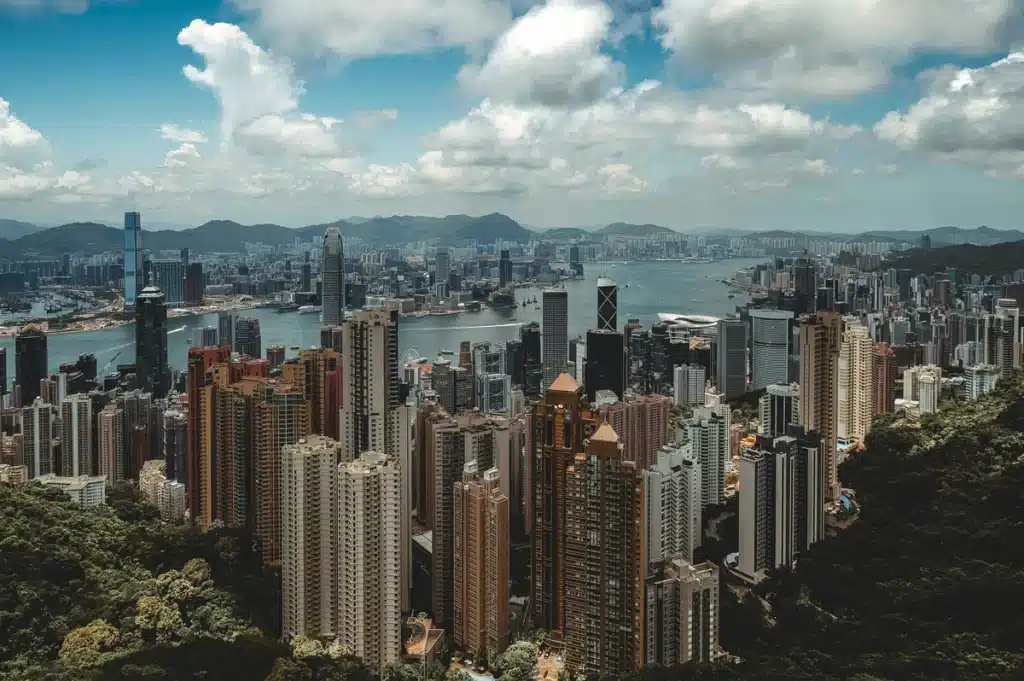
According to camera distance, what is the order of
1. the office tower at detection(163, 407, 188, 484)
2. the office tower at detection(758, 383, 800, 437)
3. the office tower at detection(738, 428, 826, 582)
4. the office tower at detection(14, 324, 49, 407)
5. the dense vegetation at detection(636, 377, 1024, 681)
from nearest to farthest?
the dense vegetation at detection(636, 377, 1024, 681)
the office tower at detection(738, 428, 826, 582)
the office tower at detection(163, 407, 188, 484)
the office tower at detection(758, 383, 800, 437)
the office tower at detection(14, 324, 49, 407)

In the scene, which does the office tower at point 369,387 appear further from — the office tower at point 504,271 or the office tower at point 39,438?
the office tower at point 504,271

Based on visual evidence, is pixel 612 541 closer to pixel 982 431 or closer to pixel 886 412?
pixel 982 431

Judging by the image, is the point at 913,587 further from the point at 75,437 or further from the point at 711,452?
the point at 75,437

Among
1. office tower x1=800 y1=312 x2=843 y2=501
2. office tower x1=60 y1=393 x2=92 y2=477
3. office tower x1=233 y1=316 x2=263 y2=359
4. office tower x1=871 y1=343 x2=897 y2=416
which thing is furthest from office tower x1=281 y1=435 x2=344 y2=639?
office tower x1=871 y1=343 x2=897 y2=416

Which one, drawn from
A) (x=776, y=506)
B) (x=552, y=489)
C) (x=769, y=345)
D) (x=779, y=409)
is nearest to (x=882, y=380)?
(x=769, y=345)

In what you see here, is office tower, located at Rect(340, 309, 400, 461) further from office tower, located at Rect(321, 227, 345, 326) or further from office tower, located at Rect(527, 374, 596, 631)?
office tower, located at Rect(321, 227, 345, 326)

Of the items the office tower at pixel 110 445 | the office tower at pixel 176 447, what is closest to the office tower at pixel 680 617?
the office tower at pixel 176 447
